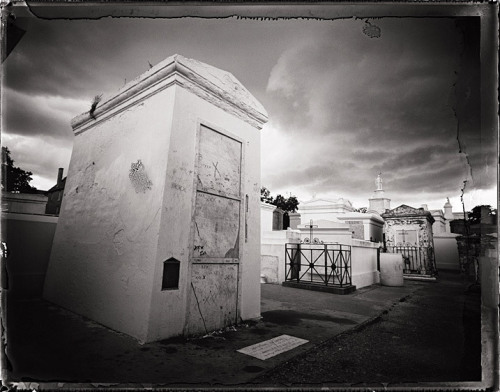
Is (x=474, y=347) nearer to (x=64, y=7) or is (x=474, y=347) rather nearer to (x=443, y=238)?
(x=64, y=7)

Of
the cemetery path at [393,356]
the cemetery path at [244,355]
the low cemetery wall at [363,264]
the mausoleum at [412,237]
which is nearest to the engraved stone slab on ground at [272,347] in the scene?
the cemetery path at [244,355]

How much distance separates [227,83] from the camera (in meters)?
5.19

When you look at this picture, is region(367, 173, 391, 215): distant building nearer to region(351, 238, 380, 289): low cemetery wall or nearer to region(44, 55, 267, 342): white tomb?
region(351, 238, 380, 289): low cemetery wall

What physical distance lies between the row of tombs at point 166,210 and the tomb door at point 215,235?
0.02 meters

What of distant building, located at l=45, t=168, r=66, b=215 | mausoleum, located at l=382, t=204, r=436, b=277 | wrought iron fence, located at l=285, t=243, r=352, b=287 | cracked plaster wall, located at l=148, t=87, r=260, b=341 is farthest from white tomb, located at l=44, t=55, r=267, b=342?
distant building, located at l=45, t=168, r=66, b=215

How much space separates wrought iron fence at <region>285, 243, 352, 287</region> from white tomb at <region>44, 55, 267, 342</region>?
18.7ft

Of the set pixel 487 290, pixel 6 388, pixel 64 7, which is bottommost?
pixel 6 388

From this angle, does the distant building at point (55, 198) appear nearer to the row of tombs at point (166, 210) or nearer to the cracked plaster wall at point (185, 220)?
the row of tombs at point (166, 210)

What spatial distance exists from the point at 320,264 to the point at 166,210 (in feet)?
28.8

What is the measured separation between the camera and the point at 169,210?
13.0 ft

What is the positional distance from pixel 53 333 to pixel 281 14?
5.02 m

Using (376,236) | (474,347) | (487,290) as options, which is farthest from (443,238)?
(487,290)

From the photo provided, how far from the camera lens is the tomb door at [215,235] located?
14.0 feet

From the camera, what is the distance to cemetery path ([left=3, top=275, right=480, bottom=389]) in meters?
2.73
